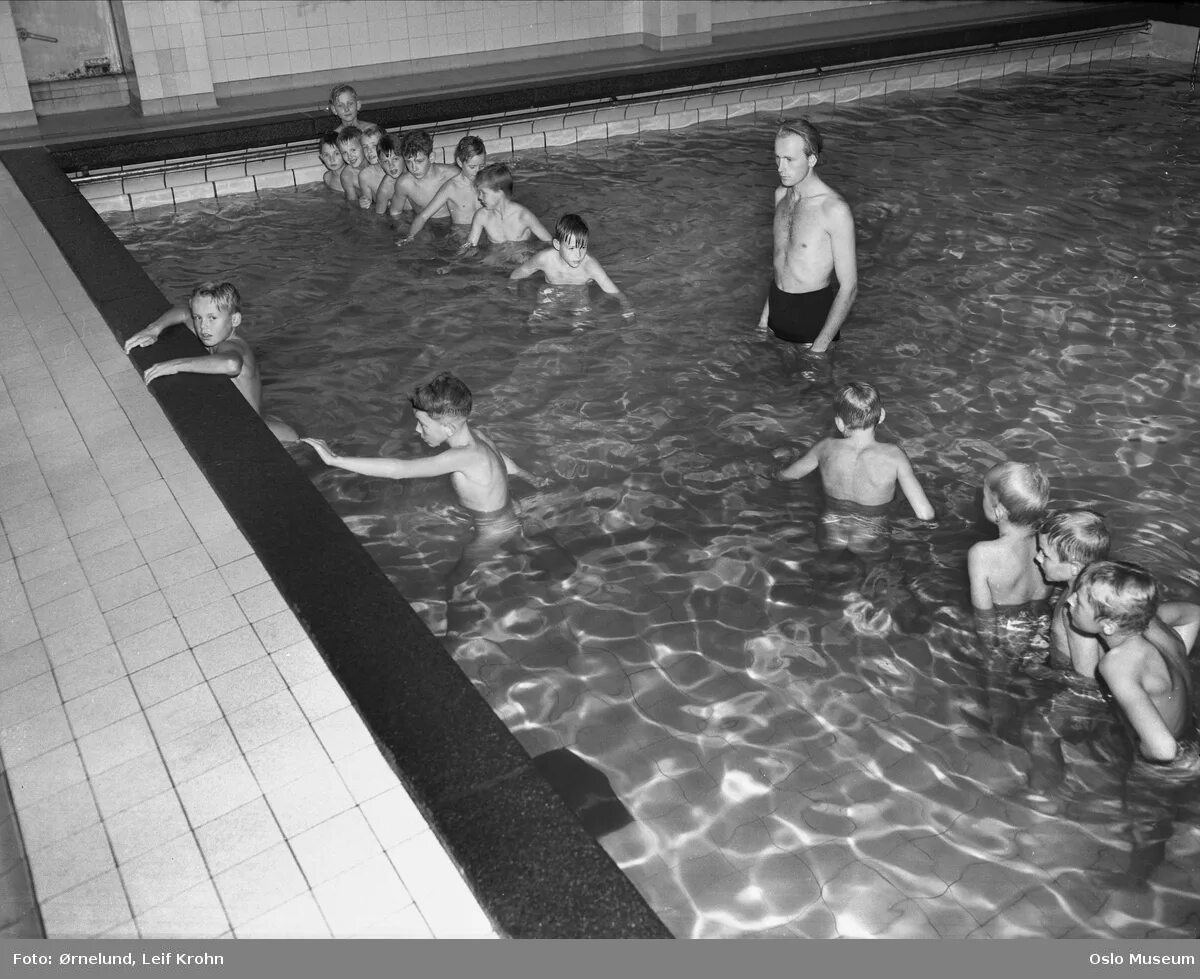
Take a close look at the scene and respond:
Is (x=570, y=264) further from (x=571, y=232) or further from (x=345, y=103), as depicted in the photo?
(x=345, y=103)

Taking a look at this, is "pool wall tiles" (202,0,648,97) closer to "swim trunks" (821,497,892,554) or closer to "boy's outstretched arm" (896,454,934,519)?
"swim trunks" (821,497,892,554)

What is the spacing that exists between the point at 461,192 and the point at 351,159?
909mm

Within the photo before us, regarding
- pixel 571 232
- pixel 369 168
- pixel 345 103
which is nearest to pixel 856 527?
pixel 571 232

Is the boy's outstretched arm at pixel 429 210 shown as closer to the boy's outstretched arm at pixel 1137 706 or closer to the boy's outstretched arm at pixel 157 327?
the boy's outstretched arm at pixel 157 327

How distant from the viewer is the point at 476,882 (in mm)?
2383

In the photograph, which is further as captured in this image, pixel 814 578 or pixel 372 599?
pixel 814 578

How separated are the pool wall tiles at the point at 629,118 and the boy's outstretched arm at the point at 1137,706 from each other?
24.6ft

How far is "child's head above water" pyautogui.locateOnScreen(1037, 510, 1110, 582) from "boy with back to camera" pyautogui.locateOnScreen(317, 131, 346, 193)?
622 centimetres

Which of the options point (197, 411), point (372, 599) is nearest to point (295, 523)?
point (372, 599)

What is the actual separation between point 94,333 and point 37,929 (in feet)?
→ 11.3

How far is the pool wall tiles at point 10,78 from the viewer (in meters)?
9.34

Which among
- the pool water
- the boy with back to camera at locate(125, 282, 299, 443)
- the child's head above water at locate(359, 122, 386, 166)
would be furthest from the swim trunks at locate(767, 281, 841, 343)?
the child's head above water at locate(359, 122, 386, 166)

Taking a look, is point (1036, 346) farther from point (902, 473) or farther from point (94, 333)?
point (94, 333)

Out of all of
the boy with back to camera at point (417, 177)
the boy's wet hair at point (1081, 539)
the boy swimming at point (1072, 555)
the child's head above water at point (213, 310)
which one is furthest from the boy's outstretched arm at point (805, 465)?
the boy with back to camera at point (417, 177)
